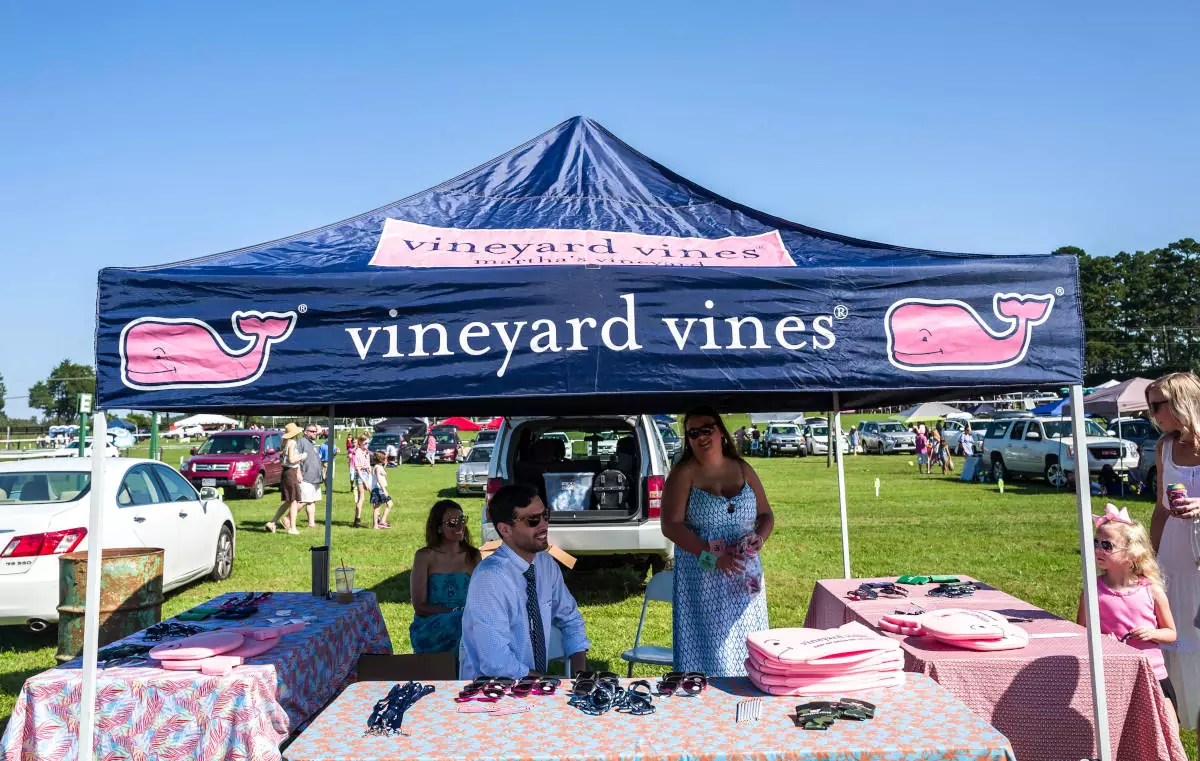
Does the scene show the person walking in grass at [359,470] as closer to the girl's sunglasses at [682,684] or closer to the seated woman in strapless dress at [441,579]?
the seated woman in strapless dress at [441,579]

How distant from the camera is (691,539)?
3955 mm

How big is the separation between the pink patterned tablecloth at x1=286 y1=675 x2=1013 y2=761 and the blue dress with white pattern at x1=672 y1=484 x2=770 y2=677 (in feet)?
3.66

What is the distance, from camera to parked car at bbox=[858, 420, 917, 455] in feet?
125

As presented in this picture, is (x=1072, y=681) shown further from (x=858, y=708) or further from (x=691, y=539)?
(x=691, y=539)

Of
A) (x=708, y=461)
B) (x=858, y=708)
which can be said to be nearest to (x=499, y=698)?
(x=858, y=708)

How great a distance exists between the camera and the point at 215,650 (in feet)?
10.9

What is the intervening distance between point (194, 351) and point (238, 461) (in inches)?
756

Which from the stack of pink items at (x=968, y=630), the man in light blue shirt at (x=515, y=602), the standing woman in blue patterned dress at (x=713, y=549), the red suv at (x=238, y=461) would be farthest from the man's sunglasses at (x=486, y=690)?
the red suv at (x=238, y=461)

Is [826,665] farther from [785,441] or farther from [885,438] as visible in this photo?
[885,438]

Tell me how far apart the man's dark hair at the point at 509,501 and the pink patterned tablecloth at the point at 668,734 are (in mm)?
726

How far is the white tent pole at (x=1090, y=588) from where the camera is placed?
2.95m

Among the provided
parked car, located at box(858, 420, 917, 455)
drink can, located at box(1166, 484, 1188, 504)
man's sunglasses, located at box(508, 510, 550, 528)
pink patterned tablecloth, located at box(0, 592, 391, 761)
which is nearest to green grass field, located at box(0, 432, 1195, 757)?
drink can, located at box(1166, 484, 1188, 504)

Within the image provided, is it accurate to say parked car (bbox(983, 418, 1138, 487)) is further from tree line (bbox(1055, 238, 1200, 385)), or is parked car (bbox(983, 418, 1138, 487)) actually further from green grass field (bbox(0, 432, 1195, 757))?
tree line (bbox(1055, 238, 1200, 385))

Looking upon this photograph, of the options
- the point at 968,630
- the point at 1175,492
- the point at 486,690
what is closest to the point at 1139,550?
the point at 1175,492
